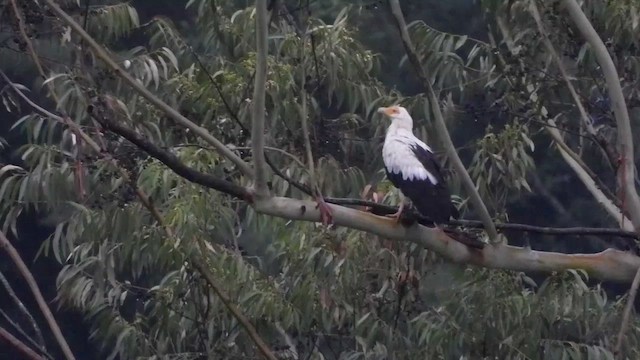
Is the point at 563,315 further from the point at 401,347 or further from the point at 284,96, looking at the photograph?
the point at 284,96

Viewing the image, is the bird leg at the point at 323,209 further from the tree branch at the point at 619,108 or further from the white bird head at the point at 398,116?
the white bird head at the point at 398,116

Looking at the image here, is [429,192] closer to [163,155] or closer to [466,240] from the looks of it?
[466,240]

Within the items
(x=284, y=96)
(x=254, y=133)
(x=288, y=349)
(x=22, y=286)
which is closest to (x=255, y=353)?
(x=288, y=349)

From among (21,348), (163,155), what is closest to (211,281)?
(163,155)

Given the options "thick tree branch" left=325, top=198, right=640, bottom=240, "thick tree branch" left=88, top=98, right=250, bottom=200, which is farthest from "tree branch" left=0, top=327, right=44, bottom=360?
"thick tree branch" left=325, top=198, right=640, bottom=240

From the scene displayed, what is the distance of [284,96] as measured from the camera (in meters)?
5.03

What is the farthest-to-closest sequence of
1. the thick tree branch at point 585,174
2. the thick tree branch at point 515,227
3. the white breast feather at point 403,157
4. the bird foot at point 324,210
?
the thick tree branch at point 585,174
the white breast feather at point 403,157
the thick tree branch at point 515,227
the bird foot at point 324,210

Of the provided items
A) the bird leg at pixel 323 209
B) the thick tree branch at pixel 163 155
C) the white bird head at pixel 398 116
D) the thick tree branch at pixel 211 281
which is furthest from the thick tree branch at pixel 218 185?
the white bird head at pixel 398 116

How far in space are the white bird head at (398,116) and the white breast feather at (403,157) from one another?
0.05 metres

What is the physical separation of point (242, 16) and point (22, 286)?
16.3 feet

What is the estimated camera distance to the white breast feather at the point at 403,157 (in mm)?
4348

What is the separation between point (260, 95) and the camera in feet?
10.2

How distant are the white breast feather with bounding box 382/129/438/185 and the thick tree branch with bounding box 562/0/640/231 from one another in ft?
2.16

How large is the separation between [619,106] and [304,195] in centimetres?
156
